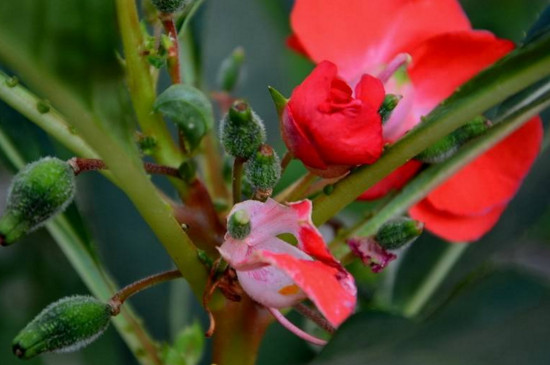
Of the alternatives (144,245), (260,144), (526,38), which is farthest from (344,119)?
(144,245)

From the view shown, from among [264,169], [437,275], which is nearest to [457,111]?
[264,169]

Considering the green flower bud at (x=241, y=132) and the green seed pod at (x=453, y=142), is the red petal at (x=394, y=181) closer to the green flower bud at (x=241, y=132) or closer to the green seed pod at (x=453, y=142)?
the green seed pod at (x=453, y=142)

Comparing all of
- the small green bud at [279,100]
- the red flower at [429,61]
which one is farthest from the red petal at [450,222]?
the small green bud at [279,100]

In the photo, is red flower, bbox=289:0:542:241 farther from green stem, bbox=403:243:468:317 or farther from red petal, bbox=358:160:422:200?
green stem, bbox=403:243:468:317

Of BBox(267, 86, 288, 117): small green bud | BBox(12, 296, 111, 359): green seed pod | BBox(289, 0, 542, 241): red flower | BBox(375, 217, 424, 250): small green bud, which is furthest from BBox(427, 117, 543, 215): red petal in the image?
BBox(12, 296, 111, 359): green seed pod

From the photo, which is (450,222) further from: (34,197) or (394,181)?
(34,197)

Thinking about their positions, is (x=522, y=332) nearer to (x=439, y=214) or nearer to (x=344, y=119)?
(x=344, y=119)
